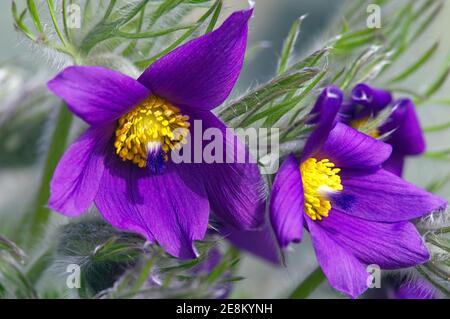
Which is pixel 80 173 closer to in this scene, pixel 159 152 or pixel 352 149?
pixel 159 152

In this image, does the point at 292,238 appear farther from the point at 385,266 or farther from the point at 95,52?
the point at 95,52

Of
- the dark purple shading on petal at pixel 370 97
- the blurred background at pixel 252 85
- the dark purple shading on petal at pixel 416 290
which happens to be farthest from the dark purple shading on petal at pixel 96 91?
the dark purple shading on petal at pixel 416 290

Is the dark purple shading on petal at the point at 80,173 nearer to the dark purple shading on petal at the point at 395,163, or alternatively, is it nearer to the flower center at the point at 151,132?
the flower center at the point at 151,132

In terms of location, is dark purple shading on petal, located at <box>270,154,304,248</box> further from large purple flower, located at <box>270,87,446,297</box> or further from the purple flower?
the purple flower

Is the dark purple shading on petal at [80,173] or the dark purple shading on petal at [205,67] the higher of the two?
the dark purple shading on petal at [205,67]

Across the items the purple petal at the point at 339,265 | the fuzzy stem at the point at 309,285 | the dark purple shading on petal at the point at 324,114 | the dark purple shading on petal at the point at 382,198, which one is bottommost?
the fuzzy stem at the point at 309,285

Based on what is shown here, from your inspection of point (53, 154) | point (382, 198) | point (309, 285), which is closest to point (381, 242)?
point (382, 198)
